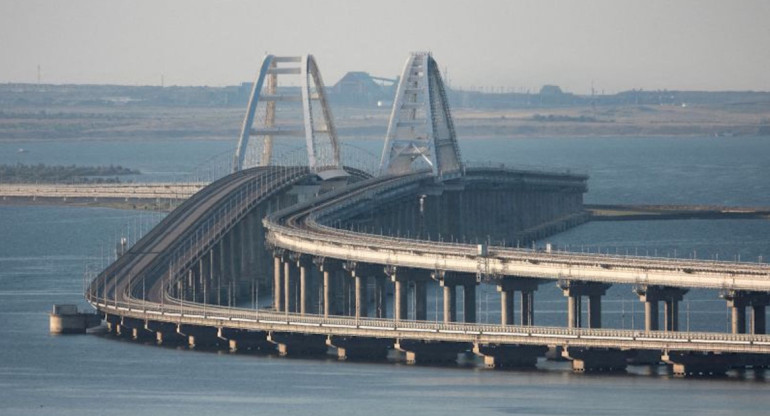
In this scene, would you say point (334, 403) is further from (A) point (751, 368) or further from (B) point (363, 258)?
(B) point (363, 258)

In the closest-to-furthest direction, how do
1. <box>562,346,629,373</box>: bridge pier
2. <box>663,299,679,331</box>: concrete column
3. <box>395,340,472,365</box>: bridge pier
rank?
<box>562,346,629,373</box>: bridge pier < <box>663,299,679,331</box>: concrete column < <box>395,340,472,365</box>: bridge pier

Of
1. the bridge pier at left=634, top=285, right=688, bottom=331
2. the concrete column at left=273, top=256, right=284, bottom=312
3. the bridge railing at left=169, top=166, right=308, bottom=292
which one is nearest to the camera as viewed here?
the bridge pier at left=634, top=285, right=688, bottom=331

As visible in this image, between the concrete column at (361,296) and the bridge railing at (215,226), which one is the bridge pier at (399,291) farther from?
the bridge railing at (215,226)

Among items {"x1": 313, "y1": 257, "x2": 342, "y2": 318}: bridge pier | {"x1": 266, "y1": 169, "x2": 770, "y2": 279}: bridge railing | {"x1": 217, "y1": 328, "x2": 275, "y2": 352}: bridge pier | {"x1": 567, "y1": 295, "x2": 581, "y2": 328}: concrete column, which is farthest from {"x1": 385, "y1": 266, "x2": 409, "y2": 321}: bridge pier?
{"x1": 567, "y1": 295, "x2": 581, "y2": 328}: concrete column

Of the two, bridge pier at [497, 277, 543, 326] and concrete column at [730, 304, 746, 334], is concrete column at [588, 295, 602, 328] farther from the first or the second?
concrete column at [730, 304, 746, 334]

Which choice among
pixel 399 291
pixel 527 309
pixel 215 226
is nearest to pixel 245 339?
pixel 399 291

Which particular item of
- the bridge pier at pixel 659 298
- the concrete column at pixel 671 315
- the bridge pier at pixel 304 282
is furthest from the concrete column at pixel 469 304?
the bridge pier at pixel 304 282

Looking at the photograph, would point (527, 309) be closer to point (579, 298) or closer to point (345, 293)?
point (579, 298)
